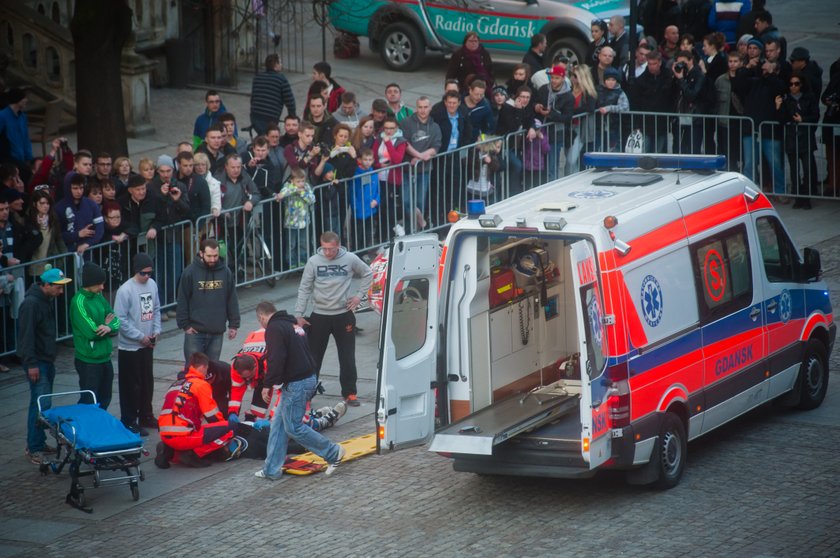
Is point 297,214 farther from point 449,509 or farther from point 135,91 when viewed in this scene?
point 449,509

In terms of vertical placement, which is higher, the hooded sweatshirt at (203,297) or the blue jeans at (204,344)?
the hooded sweatshirt at (203,297)

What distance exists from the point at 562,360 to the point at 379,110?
6.98 m

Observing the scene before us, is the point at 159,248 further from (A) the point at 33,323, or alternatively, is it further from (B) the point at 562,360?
(B) the point at 562,360

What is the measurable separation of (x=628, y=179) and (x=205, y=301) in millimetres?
4205

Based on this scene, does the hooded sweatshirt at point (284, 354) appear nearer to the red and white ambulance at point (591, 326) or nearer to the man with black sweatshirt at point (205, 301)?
the red and white ambulance at point (591, 326)

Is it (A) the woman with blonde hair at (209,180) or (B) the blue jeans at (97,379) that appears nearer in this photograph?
(B) the blue jeans at (97,379)

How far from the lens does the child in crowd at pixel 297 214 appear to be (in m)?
17.7

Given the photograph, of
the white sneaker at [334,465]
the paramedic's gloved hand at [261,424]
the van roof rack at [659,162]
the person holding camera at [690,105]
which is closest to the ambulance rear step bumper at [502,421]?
the white sneaker at [334,465]

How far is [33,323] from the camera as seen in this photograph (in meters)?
12.6

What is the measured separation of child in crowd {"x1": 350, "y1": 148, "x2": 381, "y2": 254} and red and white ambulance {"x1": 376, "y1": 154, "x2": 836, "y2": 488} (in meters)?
5.47

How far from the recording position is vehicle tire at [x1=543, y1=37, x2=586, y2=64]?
25.9 metres

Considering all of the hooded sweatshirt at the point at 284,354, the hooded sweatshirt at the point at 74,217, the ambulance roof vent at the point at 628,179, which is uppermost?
the ambulance roof vent at the point at 628,179

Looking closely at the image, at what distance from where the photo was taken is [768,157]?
801 inches

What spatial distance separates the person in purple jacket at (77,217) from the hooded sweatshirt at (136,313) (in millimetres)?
2330
